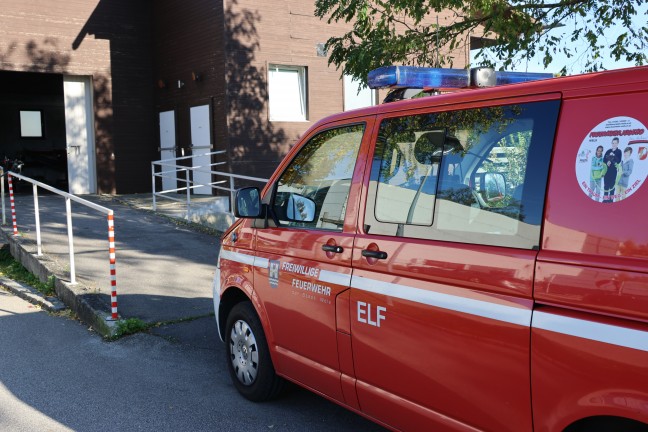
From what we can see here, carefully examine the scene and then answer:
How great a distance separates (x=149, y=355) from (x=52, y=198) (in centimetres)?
1170

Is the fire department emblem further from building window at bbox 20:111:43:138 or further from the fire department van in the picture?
building window at bbox 20:111:43:138

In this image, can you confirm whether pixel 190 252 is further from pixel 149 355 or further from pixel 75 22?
pixel 75 22

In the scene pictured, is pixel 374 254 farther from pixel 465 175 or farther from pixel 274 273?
pixel 274 273

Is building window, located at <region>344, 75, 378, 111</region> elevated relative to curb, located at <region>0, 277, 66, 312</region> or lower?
elevated

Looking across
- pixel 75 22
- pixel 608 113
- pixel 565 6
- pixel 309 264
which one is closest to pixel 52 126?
pixel 75 22

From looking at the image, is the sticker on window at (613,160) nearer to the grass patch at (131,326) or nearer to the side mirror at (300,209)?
the side mirror at (300,209)

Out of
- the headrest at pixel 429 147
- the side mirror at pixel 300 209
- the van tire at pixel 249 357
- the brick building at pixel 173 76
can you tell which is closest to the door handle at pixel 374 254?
the headrest at pixel 429 147

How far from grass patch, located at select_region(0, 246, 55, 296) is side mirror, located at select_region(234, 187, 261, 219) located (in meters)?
4.54

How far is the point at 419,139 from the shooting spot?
339 centimetres

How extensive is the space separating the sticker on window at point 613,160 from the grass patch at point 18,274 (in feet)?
23.0

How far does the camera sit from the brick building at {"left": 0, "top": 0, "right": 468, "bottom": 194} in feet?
50.1

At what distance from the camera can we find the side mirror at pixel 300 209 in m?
4.10

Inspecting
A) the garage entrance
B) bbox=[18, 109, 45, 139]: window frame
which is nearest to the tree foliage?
the garage entrance

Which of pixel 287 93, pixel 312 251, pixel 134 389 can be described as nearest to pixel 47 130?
pixel 287 93
